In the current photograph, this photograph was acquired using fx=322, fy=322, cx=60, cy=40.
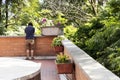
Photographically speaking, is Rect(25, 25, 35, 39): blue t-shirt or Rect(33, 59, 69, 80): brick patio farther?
Rect(25, 25, 35, 39): blue t-shirt

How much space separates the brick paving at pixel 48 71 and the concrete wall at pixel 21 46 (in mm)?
822

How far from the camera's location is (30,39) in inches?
506

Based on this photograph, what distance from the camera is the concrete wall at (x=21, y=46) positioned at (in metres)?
13.6

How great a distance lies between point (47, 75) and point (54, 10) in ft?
37.8

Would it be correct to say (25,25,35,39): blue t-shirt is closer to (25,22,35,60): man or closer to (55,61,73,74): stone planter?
(25,22,35,60): man

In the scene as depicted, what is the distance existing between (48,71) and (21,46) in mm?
3601

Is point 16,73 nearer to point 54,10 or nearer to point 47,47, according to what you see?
point 47,47

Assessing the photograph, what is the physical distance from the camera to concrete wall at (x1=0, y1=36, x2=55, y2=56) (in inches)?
537

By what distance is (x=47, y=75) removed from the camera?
381 inches

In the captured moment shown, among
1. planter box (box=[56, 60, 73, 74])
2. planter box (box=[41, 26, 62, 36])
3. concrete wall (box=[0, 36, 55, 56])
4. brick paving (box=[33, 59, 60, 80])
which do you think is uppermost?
planter box (box=[41, 26, 62, 36])

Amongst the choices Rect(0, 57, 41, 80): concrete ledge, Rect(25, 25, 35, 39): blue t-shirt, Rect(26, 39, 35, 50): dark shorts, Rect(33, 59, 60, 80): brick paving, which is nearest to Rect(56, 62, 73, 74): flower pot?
Rect(0, 57, 41, 80): concrete ledge

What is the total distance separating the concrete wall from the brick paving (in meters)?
0.82

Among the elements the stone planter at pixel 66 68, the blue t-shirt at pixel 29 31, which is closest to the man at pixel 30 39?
the blue t-shirt at pixel 29 31

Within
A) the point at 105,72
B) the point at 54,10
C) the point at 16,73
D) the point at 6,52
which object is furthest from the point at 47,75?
the point at 54,10
